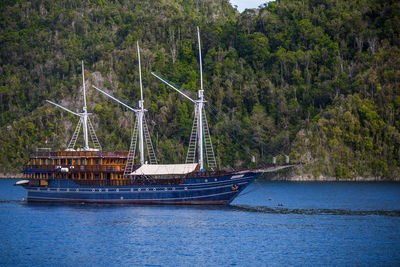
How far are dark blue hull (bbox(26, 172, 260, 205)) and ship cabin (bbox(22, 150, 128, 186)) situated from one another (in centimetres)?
113

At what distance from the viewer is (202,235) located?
173 feet

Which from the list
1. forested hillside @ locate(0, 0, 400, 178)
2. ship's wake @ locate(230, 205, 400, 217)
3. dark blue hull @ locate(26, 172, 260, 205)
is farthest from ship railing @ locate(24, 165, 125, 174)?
forested hillside @ locate(0, 0, 400, 178)

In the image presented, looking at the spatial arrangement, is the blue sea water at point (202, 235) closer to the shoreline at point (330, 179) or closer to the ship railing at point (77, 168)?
the ship railing at point (77, 168)

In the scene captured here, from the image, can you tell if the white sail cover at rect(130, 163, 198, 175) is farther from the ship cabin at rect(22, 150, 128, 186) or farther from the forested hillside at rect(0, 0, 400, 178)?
the forested hillside at rect(0, 0, 400, 178)

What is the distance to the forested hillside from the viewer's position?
415ft

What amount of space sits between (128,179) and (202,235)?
25.8m

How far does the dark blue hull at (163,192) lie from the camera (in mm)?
69438

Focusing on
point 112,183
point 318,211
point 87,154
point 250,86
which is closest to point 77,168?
point 87,154

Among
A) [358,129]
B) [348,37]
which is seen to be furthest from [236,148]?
[348,37]

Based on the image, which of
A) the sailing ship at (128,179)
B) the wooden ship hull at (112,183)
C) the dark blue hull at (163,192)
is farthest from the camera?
the sailing ship at (128,179)

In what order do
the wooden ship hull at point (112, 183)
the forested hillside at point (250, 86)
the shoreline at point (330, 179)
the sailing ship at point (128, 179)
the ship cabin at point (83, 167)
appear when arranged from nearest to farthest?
the wooden ship hull at point (112, 183), the sailing ship at point (128, 179), the ship cabin at point (83, 167), the shoreline at point (330, 179), the forested hillside at point (250, 86)

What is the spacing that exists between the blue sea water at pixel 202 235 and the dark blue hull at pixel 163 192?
139 centimetres

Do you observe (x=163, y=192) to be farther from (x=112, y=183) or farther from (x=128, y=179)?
(x=112, y=183)

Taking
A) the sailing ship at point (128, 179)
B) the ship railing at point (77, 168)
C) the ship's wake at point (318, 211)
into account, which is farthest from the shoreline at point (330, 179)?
the ship railing at point (77, 168)
